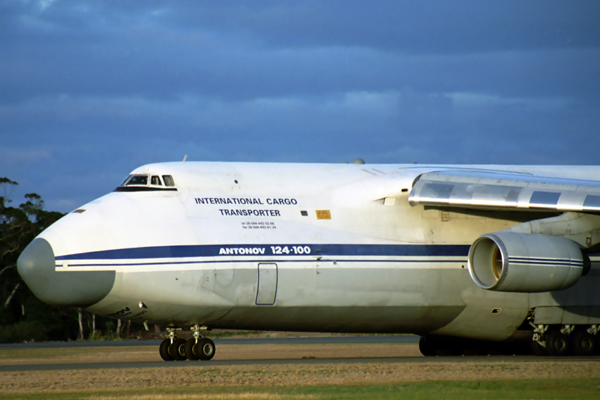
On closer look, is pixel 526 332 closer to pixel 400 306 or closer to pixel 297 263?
pixel 400 306

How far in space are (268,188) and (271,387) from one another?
5.10m

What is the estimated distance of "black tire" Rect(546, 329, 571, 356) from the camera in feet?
48.2

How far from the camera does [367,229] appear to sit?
46.4 ft

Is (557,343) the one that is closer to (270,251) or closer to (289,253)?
(289,253)

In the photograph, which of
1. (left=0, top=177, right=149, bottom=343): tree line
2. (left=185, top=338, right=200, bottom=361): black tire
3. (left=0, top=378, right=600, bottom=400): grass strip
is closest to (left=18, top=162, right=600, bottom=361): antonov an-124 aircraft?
(left=185, top=338, right=200, bottom=361): black tire

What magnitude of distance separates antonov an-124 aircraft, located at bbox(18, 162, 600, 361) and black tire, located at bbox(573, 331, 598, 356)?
26mm

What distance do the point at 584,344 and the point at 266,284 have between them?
621 cm

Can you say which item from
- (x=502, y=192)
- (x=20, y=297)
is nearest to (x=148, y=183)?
(x=502, y=192)

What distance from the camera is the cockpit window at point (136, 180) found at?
13.5 meters

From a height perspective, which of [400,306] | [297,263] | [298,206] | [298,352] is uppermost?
[298,206]

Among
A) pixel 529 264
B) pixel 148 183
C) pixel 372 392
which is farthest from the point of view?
pixel 148 183

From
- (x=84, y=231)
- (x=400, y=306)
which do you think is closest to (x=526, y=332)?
(x=400, y=306)

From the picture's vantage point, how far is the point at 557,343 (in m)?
14.7

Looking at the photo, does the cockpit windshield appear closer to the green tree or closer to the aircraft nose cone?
the aircraft nose cone
